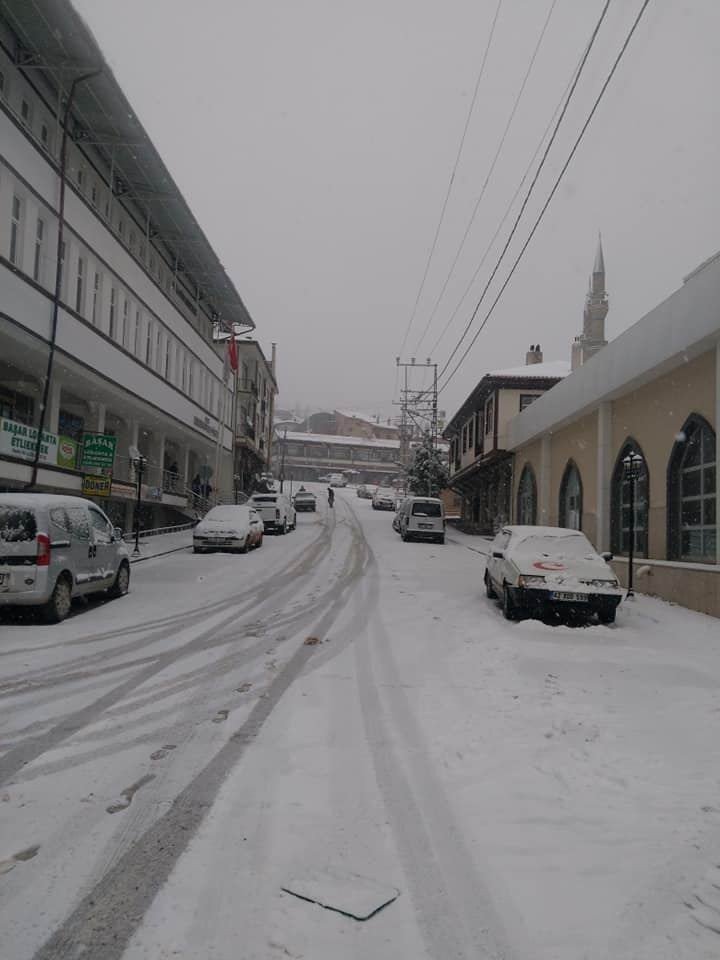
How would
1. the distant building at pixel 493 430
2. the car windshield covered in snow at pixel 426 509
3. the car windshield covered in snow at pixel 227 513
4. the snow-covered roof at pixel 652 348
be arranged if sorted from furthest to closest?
the distant building at pixel 493 430
the car windshield covered in snow at pixel 426 509
the car windshield covered in snow at pixel 227 513
the snow-covered roof at pixel 652 348

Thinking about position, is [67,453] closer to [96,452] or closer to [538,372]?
[96,452]

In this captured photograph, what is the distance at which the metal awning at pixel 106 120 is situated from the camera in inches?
631

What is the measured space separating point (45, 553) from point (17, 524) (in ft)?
1.81

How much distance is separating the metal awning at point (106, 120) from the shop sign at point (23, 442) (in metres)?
8.71

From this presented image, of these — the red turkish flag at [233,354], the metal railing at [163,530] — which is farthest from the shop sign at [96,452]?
the red turkish flag at [233,354]

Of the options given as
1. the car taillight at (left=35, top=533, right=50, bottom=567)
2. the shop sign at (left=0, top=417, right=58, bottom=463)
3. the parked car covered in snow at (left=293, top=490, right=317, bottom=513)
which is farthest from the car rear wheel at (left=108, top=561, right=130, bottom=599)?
the parked car covered in snow at (left=293, top=490, right=317, bottom=513)

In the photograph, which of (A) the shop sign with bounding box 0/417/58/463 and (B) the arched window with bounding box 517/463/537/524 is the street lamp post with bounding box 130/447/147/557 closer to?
(A) the shop sign with bounding box 0/417/58/463

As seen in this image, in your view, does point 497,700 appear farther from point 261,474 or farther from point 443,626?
point 261,474

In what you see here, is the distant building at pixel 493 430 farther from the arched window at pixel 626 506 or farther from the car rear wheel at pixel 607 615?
the car rear wheel at pixel 607 615

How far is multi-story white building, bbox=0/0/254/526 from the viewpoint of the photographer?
1587cm

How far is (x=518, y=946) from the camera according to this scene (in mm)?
2699

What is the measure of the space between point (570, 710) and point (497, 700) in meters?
0.64

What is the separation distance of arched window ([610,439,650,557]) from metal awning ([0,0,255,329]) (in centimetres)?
1669

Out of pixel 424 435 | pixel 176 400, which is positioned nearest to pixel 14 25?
pixel 176 400
